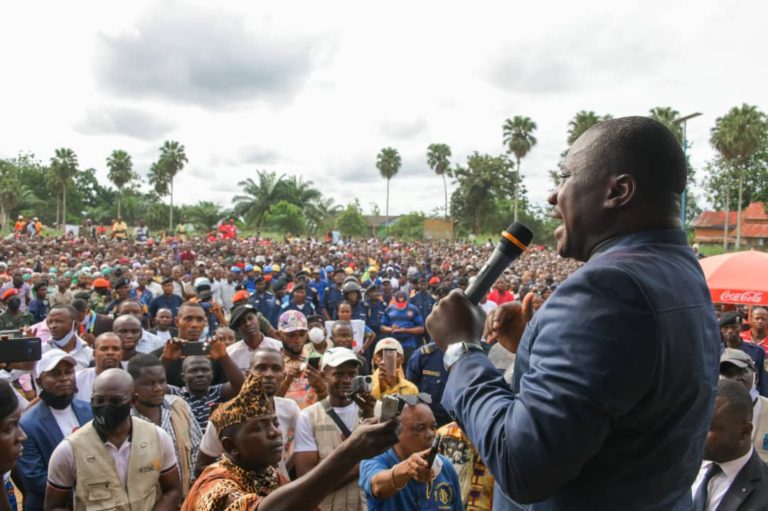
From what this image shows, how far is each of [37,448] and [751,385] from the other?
535 cm

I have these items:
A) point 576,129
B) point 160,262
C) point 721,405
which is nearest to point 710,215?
point 576,129

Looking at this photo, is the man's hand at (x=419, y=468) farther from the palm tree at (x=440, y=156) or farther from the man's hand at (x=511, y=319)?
the palm tree at (x=440, y=156)

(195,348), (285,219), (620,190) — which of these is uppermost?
(285,219)

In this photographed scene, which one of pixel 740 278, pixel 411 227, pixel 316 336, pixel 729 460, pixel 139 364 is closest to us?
pixel 729 460

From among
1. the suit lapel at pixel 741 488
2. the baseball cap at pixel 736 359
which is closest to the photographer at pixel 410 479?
the suit lapel at pixel 741 488

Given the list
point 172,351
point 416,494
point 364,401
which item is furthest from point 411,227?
point 364,401

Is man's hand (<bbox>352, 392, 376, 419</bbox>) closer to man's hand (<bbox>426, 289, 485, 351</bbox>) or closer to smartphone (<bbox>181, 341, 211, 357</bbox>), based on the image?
man's hand (<bbox>426, 289, 485, 351</bbox>)

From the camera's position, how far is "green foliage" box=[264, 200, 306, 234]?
48531mm

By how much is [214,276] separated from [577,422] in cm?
1544

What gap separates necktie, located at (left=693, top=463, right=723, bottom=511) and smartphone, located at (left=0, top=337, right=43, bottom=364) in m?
3.59

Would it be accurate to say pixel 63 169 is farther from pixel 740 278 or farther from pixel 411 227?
pixel 740 278

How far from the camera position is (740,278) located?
855cm

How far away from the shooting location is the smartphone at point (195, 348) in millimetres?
4855

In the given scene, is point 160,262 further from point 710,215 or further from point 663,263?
point 710,215
